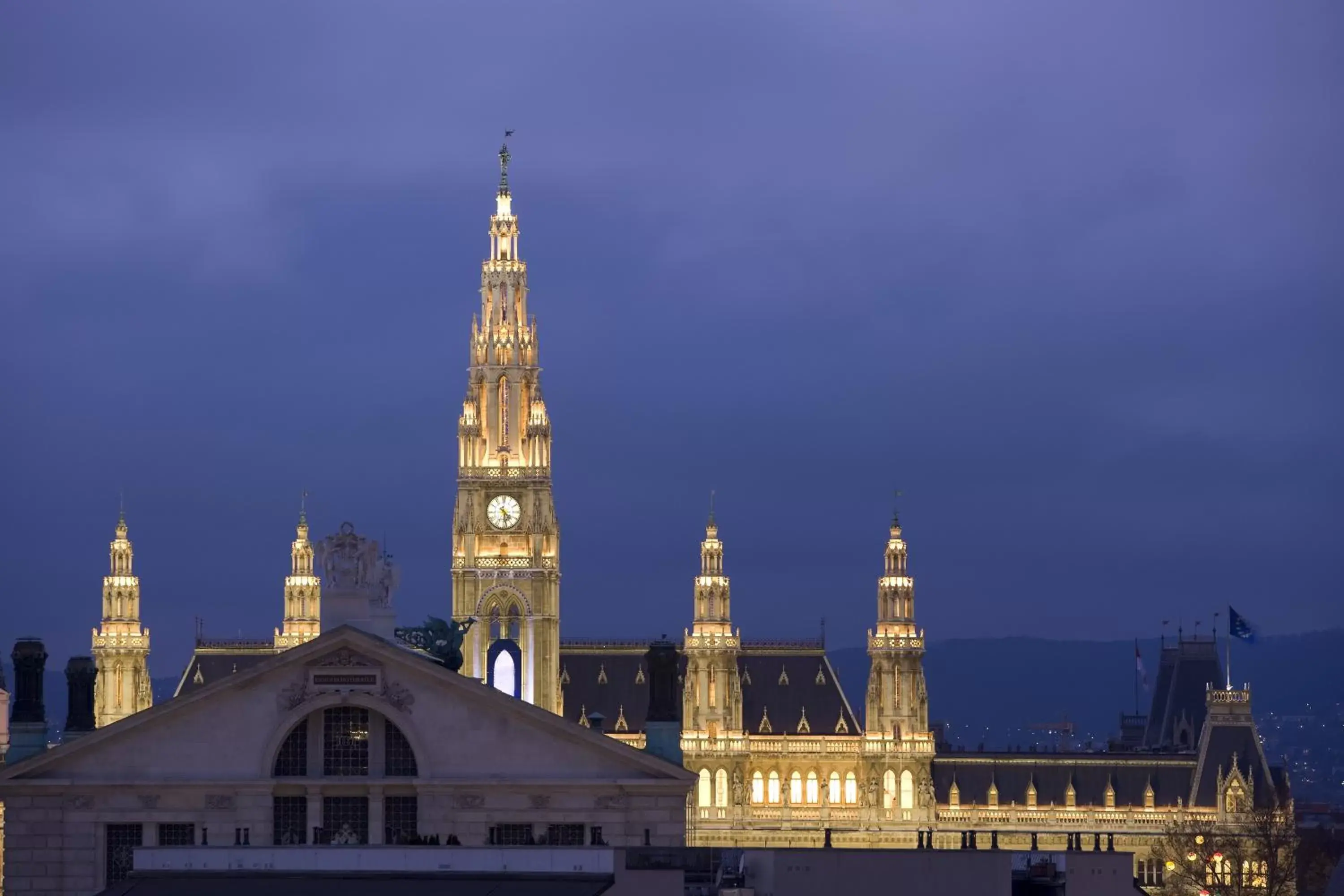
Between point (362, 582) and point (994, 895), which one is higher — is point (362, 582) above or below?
above

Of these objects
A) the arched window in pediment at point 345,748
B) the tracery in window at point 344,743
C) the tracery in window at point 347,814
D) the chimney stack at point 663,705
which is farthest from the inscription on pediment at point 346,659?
the chimney stack at point 663,705

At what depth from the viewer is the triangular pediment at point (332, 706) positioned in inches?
4240

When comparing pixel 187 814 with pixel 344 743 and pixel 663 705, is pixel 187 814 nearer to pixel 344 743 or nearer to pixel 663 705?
pixel 344 743

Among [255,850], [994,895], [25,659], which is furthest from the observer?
[25,659]

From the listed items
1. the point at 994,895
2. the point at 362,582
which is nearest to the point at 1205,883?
the point at 362,582

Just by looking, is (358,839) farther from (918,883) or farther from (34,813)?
(918,883)

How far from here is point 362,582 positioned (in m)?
115

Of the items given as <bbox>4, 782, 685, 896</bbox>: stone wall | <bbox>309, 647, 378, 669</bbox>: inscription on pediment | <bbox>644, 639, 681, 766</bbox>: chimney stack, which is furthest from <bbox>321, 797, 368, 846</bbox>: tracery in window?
<bbox>644, 639, 681, 766</bbox>: chimney stack

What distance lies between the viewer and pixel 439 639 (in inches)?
4609

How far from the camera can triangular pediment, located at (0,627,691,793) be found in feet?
353

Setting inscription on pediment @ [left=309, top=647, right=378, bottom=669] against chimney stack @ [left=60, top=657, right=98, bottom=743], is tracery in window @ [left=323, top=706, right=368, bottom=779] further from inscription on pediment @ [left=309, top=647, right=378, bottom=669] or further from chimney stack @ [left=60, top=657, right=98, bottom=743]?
chimney stack @ [left=60, top=657, right=98, bottom=743]

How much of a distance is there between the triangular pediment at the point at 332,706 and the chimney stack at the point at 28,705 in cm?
321

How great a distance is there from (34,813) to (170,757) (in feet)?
15.9

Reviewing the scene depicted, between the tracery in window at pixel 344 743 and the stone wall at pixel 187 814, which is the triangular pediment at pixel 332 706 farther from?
the tracery in window at pixel 344 743
